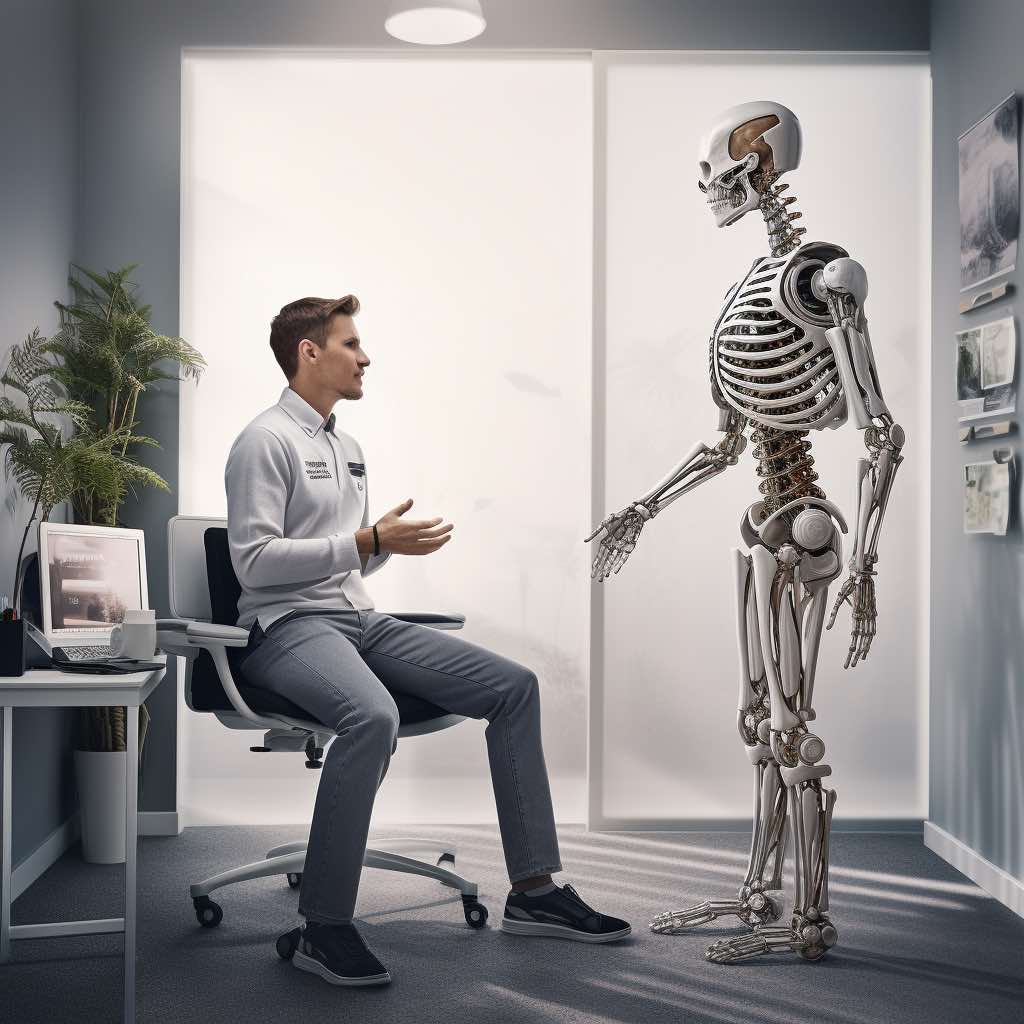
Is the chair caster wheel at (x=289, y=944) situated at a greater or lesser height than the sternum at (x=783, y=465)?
lesser

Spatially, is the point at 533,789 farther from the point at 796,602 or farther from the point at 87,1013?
the point at 87,1013

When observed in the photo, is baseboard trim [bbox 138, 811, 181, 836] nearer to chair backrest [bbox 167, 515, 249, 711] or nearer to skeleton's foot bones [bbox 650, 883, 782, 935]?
chair backrest [bbox 167, 515, 249, 711]

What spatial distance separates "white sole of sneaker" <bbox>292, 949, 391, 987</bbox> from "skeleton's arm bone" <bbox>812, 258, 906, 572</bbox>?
4.31 ft

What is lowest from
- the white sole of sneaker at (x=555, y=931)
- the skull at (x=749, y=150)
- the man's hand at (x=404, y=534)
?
the white sole of sneaker at (x=555, y=931)

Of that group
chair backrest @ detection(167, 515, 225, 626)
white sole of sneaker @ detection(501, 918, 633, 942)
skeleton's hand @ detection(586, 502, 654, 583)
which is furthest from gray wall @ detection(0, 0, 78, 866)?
skeleton's hand @ detection(586, 502, 654, 583)

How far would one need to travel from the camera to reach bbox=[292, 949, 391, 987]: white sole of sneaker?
7.53 ft

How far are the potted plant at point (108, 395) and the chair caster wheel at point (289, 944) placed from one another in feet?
3.29

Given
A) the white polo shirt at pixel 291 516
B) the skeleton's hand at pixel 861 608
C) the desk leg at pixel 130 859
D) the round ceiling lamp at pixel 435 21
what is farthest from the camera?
the round ceiling lamp at pixel 435 21

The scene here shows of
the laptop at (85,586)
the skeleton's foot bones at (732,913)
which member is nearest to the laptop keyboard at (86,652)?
the laptop at (85,586)

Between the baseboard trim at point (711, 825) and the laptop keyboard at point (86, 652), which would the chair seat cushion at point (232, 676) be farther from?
the baseboard trim at point (711, 825)

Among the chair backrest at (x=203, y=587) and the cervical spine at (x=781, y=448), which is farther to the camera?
the chair backrest at (x=203, y=587)

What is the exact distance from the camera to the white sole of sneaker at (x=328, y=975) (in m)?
2.29

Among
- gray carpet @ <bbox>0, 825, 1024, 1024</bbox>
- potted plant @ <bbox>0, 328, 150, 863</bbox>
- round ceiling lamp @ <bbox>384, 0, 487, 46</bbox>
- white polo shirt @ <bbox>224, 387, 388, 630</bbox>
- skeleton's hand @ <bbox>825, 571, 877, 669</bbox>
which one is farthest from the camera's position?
round ceiling lamp @ <bbox>384, 0, 487, 46</bbox>

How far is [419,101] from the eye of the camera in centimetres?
374
